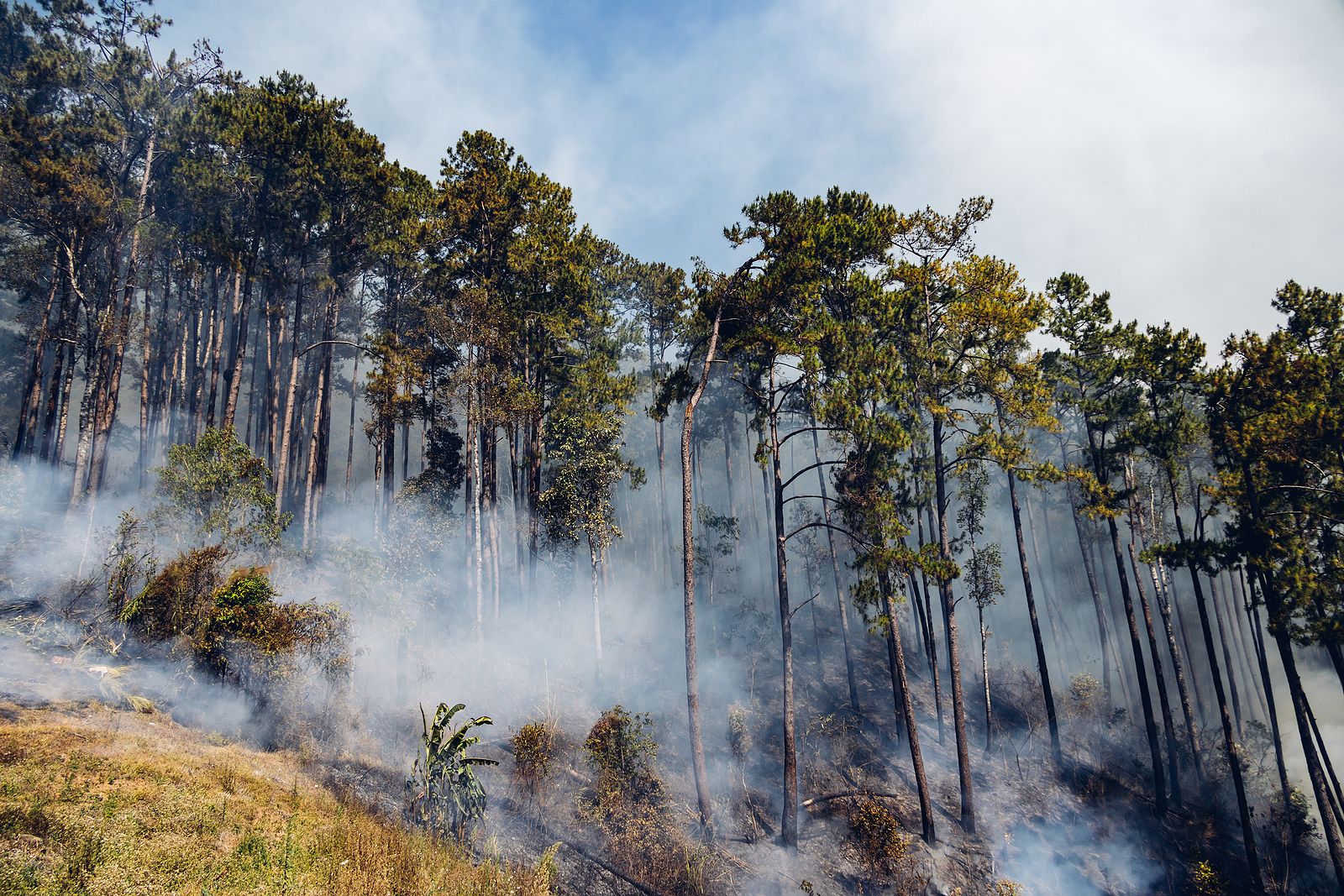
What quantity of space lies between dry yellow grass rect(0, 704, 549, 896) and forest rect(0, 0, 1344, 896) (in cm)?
56

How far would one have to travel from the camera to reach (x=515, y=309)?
21016 mm

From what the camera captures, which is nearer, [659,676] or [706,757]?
[706,757]

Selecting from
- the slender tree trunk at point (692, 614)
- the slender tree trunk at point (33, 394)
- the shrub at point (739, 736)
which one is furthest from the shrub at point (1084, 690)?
the slender tree trunk at point (33, 394)

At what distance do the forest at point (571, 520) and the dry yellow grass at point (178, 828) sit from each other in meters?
0.56

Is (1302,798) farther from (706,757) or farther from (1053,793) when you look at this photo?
(706,757)

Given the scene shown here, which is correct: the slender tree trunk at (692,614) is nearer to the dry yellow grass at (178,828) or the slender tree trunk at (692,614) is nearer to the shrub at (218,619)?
the dry yellow grass at (178,828)

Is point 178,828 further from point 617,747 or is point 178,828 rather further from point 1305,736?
point 1305,736

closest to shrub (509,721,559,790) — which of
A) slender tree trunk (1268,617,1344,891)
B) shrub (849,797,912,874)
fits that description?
shrub (849,797,912,874)

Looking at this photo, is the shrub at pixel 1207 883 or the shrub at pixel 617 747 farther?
the shrub at pixel 1207 883

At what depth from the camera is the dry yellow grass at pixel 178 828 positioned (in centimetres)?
627

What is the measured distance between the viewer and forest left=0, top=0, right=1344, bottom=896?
43.7 feet

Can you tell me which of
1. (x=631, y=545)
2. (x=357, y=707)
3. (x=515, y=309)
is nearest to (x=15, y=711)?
(x=357, y=707)

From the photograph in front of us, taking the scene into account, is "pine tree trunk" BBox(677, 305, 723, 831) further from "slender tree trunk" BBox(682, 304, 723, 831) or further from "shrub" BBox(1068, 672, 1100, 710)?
"shrub" BBox(1068, 672, 1100, 710)

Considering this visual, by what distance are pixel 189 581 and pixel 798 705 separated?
71.8ft
